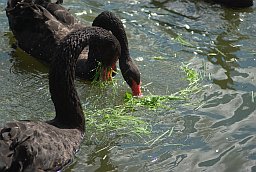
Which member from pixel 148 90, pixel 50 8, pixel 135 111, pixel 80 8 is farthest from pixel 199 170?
pixel 80 8

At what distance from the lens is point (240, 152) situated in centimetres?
608

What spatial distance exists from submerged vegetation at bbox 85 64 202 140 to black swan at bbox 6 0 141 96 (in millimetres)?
556

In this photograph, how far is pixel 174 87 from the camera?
7.38 meters

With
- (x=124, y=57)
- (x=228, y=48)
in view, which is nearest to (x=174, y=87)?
(x=124, y=57)

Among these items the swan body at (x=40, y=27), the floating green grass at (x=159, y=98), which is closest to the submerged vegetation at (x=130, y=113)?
the floating green grass at (x=159, y=98)

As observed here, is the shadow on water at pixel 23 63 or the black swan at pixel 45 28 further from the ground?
the black swan at pixel 45 28

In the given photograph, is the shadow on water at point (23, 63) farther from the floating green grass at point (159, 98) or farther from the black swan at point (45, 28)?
the floating green grass at point (159, 98)

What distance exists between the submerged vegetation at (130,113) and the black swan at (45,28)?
56cm

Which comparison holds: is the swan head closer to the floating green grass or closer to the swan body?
the floating green grass

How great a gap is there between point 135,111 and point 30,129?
164 cm

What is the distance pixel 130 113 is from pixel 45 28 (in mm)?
2071

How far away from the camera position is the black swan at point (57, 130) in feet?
16.6

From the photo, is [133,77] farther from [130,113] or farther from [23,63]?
[23,63]

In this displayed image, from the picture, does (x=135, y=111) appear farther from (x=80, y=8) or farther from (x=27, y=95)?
(x=80, y=8)
